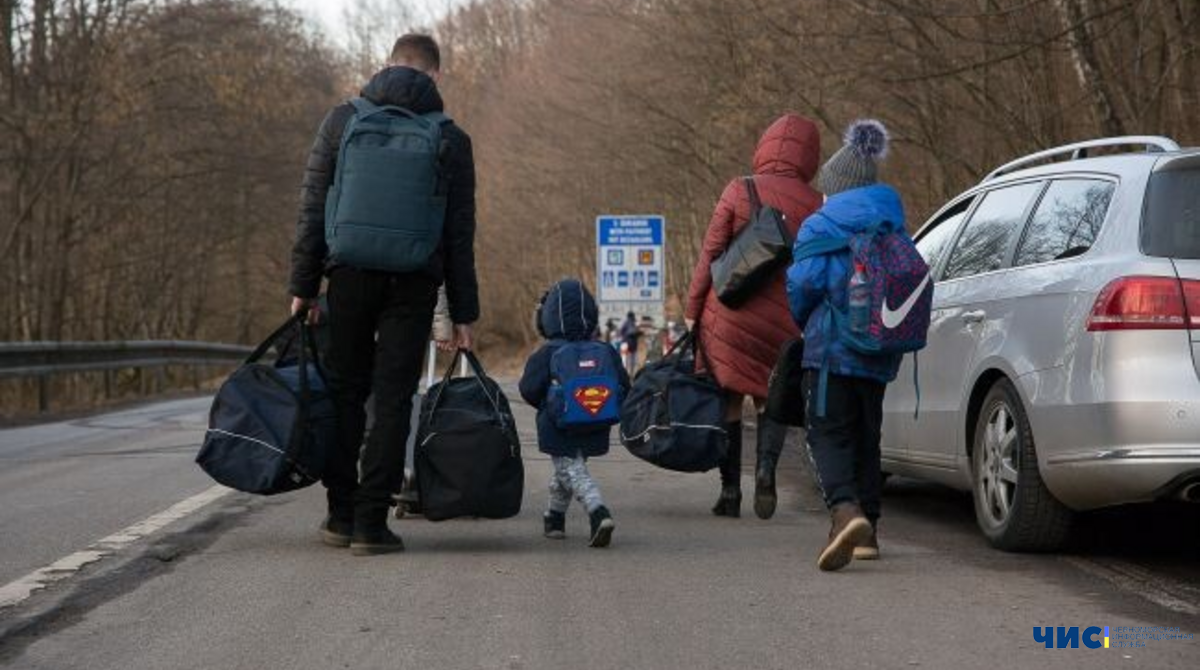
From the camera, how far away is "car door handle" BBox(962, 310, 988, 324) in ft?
22.6

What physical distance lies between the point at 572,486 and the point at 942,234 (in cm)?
262

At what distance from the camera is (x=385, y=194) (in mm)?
6145

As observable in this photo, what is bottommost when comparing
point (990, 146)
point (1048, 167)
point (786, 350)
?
point (786, 350)

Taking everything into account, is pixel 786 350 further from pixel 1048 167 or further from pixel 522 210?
pixel 522 210

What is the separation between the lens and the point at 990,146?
62.6 feet

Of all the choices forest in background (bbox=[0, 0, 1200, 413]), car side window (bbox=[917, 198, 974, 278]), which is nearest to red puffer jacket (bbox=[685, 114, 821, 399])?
car side window (bbox=[917, 198, 974, 278])

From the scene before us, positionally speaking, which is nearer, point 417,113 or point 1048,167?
point 417,113

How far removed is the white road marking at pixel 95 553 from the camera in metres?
5.52

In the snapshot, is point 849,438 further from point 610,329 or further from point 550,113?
point 550,113

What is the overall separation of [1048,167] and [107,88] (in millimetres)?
23145

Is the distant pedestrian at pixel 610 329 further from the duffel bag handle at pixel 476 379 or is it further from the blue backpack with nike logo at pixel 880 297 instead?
the blue backpack with nike logo at pixel 880 297

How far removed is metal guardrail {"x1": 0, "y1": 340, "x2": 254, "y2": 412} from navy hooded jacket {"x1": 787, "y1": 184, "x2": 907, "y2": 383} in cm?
1273

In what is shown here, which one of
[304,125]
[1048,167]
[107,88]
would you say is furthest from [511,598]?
[304,125]

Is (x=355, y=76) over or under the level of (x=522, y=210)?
over
